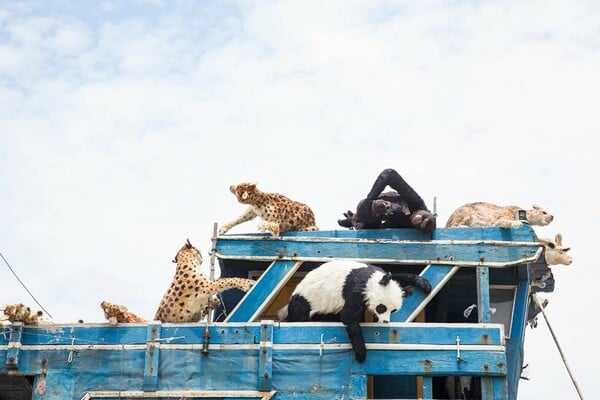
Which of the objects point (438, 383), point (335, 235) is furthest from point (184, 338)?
point (438, 383)

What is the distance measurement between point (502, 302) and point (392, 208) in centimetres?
216

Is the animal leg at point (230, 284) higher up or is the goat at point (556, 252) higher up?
the goat at point (556, 252)

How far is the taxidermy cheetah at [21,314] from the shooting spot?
1070 cm

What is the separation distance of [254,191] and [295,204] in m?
0.62

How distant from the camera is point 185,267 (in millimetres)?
11375

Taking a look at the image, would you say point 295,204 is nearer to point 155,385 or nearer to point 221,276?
point 221,276

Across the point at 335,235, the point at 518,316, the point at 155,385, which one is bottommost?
the point at 155,385

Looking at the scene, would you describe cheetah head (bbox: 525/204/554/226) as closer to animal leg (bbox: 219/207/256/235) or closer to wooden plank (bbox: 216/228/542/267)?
wooden plank (bbox: 216/228/542/267)

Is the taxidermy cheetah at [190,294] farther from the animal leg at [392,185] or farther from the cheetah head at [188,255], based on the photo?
the animal leg at [392,185]

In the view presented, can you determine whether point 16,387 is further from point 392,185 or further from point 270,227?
point 392,185

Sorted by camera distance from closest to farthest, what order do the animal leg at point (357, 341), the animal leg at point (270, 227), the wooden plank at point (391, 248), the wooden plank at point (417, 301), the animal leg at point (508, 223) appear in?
the animal leg at point (357, 341)
the wooden plank at point (417, 301)
the wooden plank at point (391, 248)
the animal leg at point (508, 223)
the animal leg at point (270, 227)

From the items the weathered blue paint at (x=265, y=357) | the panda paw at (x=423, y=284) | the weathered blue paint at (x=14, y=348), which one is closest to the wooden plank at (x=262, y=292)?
the weathered blue paint at (x=265, y=357)

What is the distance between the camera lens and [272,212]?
1155cm

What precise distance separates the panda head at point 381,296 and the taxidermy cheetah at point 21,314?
4133 millimetres
